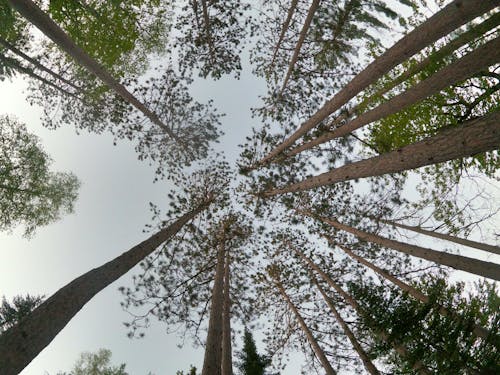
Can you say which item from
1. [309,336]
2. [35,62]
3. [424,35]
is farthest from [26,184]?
[424,35]

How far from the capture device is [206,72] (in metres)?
11.6

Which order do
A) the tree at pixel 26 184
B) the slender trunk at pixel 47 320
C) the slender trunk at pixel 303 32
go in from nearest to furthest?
the slender trunk at pixel 47 320 < the slender trunk at pixel 303 32 < the tree at pixel 26 184

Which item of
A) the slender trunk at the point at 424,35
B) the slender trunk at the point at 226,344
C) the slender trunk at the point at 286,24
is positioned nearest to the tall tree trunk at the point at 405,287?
Answer: the slender trunk at the point at 424,35

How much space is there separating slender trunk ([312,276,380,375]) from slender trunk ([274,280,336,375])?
3.33 ft

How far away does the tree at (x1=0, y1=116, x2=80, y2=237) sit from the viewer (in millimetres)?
12781

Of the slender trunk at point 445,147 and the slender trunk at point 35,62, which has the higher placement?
the slender trunk at point 35,62

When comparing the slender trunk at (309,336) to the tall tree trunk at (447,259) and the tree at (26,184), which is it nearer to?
the tall tree trunk at (447,259)

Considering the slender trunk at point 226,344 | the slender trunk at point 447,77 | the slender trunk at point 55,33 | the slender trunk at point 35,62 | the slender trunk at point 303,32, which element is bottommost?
the slender trunk at point 226,344

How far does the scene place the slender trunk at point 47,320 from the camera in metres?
3.30

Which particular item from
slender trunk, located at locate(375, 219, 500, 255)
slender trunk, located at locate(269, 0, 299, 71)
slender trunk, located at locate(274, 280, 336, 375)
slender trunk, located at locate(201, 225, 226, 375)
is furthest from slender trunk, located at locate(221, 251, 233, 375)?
slender trunk, located at locate(269, 0, 299, 71)

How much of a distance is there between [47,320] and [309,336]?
29.5 ft

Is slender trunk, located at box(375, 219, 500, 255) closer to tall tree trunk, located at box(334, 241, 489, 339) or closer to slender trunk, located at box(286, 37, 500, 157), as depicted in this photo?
tall tree trunk, located at box(334, 241, 489, 339)

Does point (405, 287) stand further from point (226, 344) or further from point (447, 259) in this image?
point (226, 344)

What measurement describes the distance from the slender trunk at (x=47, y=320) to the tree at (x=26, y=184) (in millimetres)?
10937
